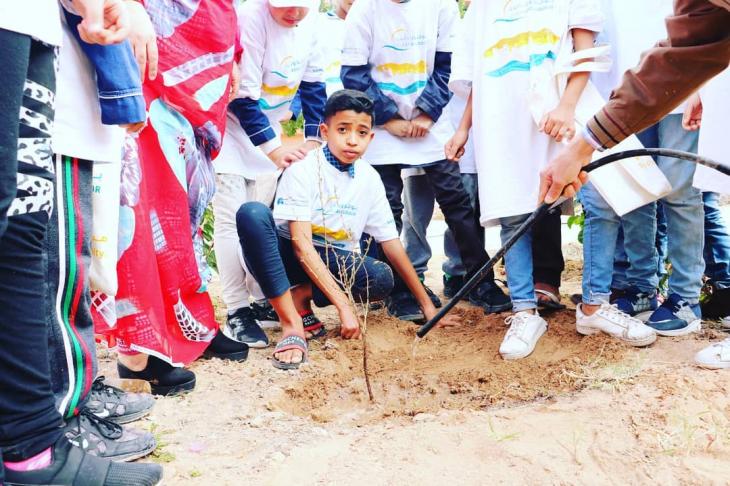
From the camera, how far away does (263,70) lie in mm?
3402

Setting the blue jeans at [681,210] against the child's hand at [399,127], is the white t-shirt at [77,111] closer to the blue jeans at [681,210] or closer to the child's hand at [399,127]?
the child's hand at [399,127]

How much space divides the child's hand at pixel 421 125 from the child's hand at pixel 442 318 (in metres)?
0.93

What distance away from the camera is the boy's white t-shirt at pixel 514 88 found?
3.03 meters

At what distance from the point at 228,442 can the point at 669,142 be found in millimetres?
2256

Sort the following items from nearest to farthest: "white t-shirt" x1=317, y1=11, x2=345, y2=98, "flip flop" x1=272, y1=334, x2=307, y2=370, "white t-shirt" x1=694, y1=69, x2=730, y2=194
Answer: "white t-shirt" x1=694, y1=69, x2=730, y2=194 → "flip flop" x1=272, y1=334, x2=307, y2=370 → "white t-shirt" x1=317, y1=11, x2=345, y2=98

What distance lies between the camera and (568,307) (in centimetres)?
369

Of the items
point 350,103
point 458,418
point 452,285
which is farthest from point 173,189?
point 452,285

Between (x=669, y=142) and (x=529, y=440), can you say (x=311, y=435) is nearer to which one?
(x=529, y=440)

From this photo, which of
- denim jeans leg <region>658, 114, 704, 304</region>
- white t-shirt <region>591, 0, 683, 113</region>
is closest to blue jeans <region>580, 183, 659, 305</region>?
denim jeans leg <region>658, 114, 704, 304</region>

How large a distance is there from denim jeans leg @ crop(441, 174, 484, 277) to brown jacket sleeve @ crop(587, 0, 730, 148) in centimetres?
186

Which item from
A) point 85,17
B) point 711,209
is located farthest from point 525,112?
point 85,17

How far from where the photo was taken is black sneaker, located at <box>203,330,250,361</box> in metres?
2.92

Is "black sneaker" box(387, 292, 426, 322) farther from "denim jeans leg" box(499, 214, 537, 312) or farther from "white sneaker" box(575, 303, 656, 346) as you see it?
"white sneaker" box(575, 303, 656, 346)

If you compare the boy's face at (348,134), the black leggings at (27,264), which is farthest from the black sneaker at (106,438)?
the boy's face at (348,134)
